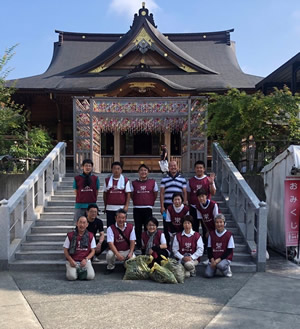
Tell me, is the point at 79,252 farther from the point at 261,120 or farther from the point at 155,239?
the point at 261,120

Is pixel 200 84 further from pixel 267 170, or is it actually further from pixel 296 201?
pixel 296 201

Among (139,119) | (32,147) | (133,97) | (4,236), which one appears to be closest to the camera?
(4,236)

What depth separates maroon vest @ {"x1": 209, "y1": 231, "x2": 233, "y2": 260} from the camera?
216 inches

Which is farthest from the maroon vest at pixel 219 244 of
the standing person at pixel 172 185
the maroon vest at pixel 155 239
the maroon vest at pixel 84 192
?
the maroon vest at pixel 84 192

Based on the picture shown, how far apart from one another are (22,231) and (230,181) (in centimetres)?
417

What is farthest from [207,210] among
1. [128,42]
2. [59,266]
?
[128,42]

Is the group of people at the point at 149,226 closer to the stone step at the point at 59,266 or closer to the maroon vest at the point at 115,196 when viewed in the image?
the maroon vest at the point at 115,196

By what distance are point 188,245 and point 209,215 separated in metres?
0.64

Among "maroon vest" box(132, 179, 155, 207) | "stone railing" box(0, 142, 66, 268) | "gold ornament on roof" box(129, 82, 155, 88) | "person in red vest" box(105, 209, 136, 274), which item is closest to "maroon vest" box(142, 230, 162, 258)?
"person in red vest" box(105, 209, 136, 274)

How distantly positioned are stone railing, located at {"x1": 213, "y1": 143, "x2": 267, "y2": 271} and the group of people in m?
0.64

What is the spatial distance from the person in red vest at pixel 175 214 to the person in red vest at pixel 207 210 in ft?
0.83

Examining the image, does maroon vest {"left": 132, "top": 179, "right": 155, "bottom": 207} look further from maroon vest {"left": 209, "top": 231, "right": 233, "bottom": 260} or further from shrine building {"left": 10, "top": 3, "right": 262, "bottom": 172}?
shrine building {"left": 10, "top": 3, "right": 262, "bottom": 172}

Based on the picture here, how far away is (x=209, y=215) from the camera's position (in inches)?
233

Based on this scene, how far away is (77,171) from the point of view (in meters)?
10.3
